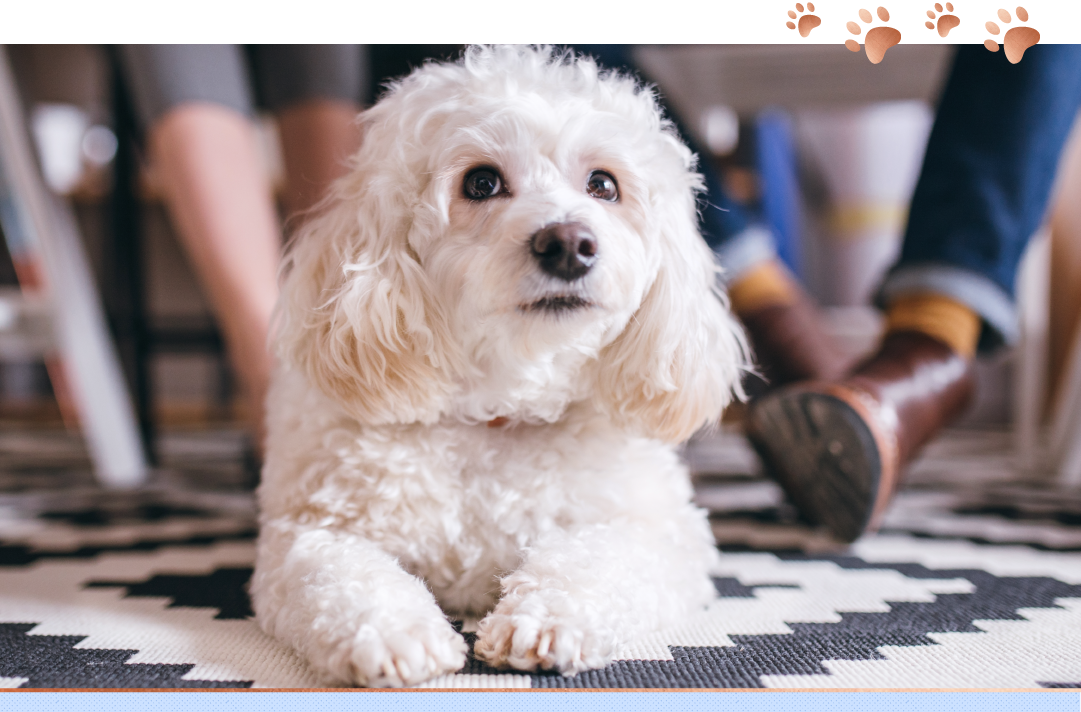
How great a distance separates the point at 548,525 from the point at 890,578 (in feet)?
1.45

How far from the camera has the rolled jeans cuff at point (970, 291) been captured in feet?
3.80

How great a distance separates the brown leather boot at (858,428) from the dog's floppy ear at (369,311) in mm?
548

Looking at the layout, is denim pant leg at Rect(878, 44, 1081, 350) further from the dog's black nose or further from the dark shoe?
the dog's black nose

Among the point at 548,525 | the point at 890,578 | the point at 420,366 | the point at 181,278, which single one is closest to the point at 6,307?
the point at 420,366

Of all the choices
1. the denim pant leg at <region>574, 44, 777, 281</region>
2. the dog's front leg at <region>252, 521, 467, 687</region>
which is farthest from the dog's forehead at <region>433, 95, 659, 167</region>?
the denim pant leg at <region>574, 44, 777, 281</region>

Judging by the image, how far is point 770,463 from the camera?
1.14 meters

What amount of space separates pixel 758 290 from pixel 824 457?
62 centimetres

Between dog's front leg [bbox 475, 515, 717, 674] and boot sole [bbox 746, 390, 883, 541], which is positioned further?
boot sole [bbox 746, 390, 883, 541]

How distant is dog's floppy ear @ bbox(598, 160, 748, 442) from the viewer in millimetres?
782

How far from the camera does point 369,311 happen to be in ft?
2.36

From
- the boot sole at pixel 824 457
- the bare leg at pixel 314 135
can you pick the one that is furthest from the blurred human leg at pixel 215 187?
the boot sole at pixel 824 457
